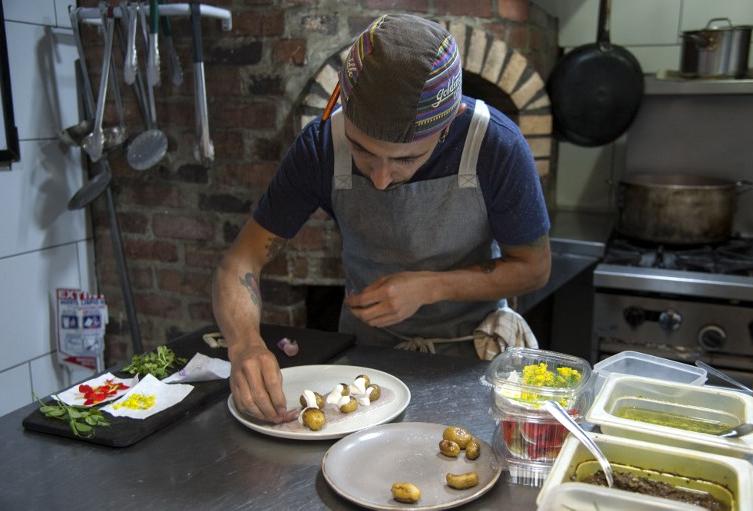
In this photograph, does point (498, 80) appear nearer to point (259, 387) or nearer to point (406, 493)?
point (259, 387)

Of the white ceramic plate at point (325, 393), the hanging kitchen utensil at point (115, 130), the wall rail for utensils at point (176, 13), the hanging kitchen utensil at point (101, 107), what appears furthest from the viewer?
the hanging kitchen utensil at point (115, 130)

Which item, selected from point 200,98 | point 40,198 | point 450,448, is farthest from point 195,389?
point 40,198

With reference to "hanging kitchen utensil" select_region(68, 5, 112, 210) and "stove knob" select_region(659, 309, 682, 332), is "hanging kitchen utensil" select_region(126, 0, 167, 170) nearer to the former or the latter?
"hanging kitchen utensil" select_region(68, 5, 112, 210)

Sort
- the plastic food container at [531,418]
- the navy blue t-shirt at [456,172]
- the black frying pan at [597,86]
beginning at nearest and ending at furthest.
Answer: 1. the plastic food container at [531,418]
2. the navy blue t-shirt at [456,172]
3. the black frying pan at [597,86]

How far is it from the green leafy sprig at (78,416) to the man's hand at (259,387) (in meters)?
0.20

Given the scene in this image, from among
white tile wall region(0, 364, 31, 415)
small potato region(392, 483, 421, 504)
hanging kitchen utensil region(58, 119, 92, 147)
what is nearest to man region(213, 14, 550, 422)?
small potato region(392, 483, 421, 504)

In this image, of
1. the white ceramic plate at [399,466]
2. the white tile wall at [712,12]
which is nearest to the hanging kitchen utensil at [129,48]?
the white ceramic plate at [399,466]

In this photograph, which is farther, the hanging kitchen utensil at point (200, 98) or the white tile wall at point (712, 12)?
the white tile wall at point (712, 12)

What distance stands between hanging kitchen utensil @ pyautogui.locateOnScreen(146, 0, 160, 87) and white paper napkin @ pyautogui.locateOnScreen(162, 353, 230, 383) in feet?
2.97

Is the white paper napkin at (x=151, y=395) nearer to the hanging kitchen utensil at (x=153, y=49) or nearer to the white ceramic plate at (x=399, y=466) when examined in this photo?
the white ceramic plate at (x=399, y=466)

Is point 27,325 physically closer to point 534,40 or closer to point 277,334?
point 277,334

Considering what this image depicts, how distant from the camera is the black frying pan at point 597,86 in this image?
2312 mm

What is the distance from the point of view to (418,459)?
0.93 meters

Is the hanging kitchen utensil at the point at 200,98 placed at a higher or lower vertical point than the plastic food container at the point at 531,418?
higher
